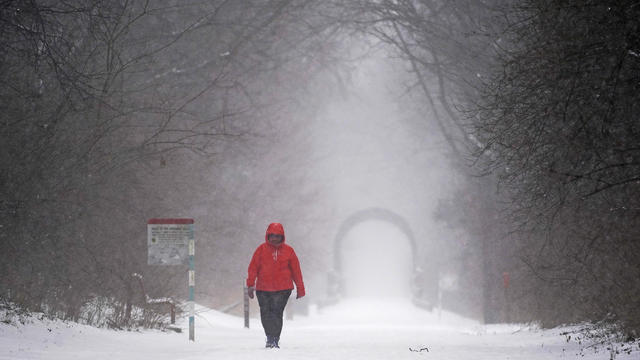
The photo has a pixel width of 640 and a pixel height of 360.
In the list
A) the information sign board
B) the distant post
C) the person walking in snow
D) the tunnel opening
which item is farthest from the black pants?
the tunnel opening

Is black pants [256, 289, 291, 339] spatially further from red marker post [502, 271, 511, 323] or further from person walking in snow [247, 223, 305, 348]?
red marker post [502, 271, 511, 323]

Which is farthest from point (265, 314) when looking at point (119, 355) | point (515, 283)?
point (515, 283)

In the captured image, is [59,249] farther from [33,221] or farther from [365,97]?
[365,97]

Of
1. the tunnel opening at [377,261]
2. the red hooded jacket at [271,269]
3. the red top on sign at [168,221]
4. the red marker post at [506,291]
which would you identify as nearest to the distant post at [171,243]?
the red top on sign at [168,221]

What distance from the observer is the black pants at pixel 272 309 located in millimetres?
11727

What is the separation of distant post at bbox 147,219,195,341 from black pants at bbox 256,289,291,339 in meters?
1.48

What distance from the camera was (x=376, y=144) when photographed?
182ft

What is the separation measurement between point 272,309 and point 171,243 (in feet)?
6.67

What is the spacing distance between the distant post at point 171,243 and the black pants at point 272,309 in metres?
1.48

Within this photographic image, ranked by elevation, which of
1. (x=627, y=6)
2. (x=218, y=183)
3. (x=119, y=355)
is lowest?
(x=119, y=355)

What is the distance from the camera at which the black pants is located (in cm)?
1173

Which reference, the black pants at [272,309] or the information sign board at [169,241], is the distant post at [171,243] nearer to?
the information sign board at [169,241]

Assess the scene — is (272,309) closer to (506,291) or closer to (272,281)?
(272,281)

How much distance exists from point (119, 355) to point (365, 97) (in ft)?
156
